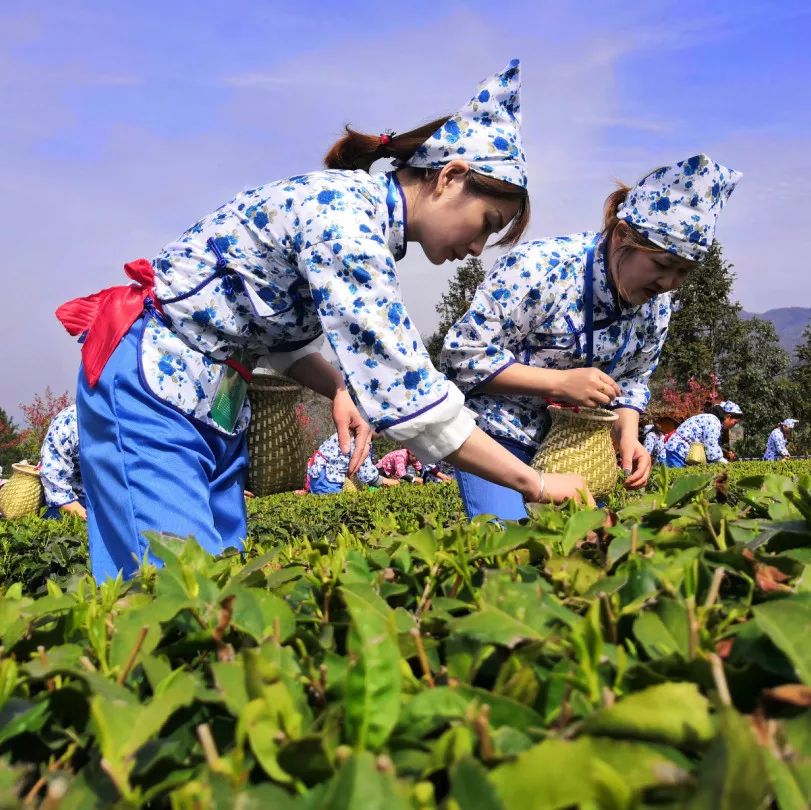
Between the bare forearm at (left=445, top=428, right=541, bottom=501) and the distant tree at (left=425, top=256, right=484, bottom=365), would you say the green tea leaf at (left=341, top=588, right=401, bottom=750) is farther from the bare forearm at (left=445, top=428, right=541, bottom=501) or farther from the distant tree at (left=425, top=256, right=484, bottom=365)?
the distant tree at (left=425, top=256, right=484, bottom=365)

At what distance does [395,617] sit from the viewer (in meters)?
0.87

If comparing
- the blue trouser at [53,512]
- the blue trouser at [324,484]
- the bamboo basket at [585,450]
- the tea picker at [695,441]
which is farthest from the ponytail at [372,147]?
the tea picker at [695,441]

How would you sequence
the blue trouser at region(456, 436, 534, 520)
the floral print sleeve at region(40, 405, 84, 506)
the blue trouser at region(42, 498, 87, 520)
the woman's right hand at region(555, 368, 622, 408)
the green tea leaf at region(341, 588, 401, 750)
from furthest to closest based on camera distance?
the blue trouser at region(42, 498, 87, 520), the floral print sleeve at region(40, 405, 84, 506), the blue trouser at region(456, 436, 534, 520), the woman's right hand at region(555, 368, 622, 408), the green tea leaf at region(341, 588, 401, 750)

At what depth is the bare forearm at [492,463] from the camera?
7.01ft

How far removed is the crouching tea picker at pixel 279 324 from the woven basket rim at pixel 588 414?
2.56ft

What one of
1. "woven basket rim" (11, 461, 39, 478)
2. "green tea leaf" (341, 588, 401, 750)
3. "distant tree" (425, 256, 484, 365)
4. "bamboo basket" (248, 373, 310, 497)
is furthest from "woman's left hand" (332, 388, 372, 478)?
"distant tree" (425, 256, 484, 365)

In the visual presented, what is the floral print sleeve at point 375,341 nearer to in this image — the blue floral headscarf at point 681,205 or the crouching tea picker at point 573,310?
the crouching tea picker at point 573,310

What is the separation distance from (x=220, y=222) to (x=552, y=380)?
142cm

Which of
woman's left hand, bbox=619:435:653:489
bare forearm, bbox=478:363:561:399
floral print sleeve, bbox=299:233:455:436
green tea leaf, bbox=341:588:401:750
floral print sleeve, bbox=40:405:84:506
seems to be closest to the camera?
green tea leaf, bbox=341:588:401:750

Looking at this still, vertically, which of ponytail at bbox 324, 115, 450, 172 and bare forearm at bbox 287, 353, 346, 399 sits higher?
ponytail at bbox 324, 115, 450, 172

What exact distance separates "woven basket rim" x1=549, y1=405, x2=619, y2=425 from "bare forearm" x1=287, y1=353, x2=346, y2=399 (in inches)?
34.6

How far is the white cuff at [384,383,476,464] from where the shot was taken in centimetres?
203

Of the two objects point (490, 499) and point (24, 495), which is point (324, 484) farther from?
point (490, 499)

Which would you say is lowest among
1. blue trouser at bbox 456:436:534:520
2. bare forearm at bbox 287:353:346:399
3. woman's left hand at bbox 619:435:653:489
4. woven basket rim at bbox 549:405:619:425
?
blue trouser at bbox 456:436:534:520
